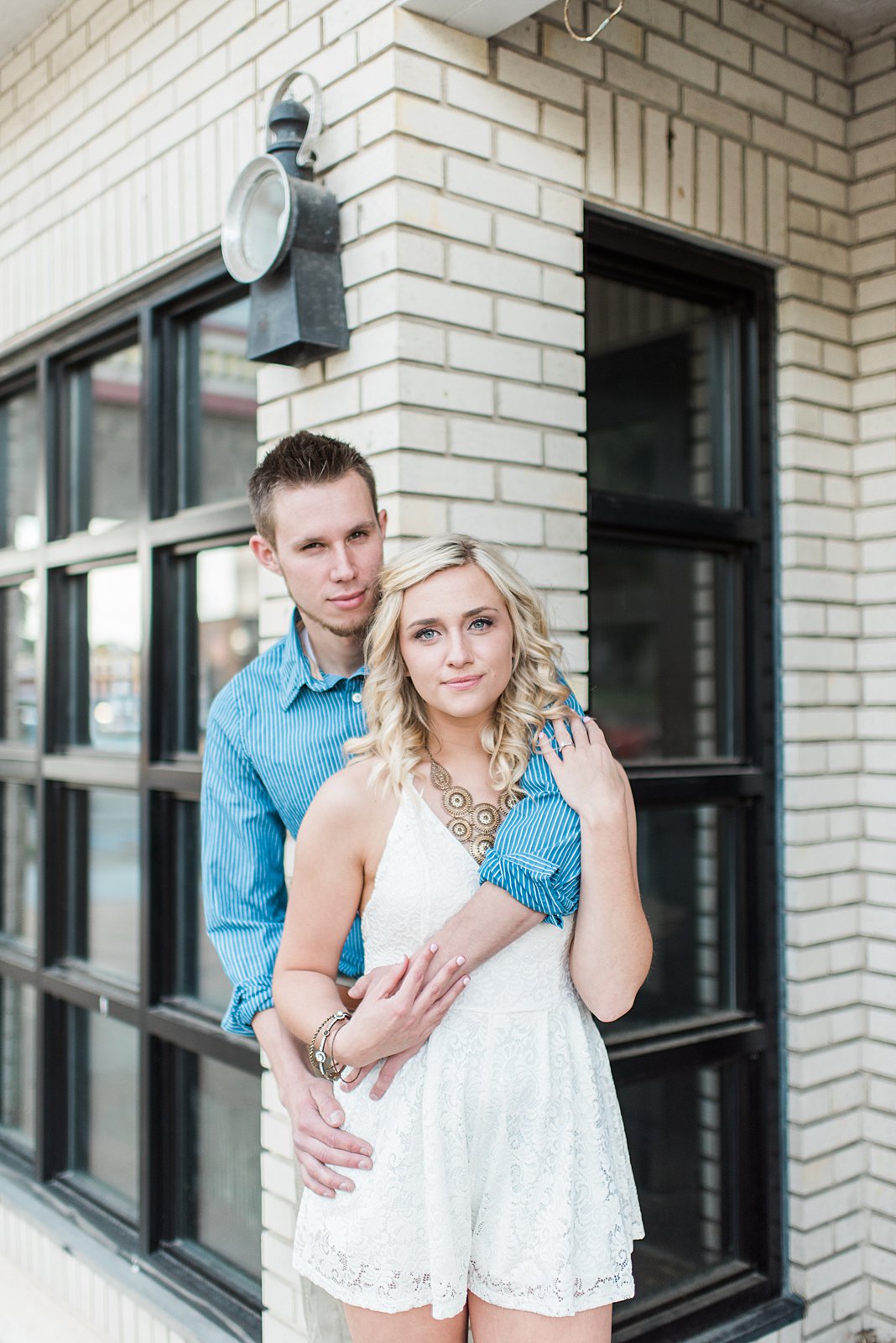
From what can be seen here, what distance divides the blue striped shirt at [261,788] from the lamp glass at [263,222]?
832 mm

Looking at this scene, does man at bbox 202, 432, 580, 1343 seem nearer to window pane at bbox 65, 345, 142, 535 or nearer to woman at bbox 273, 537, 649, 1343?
woman at bbox 273, 537, 649, 1343

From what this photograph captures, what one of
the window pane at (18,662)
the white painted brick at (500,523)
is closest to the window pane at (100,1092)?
the window pane at (18,662)

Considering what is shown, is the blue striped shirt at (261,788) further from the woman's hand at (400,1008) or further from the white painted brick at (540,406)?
the white painted brick at (540,406)

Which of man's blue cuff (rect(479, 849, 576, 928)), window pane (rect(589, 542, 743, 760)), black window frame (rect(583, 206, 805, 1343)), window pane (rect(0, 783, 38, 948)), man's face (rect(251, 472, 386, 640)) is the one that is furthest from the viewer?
window pane (rect(0, 783, 38, 948))

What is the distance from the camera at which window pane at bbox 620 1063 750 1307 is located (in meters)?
2.95

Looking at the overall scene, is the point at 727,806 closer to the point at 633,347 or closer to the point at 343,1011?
the point at 343,1011

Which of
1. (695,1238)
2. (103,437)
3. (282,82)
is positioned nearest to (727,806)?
(695,1238)

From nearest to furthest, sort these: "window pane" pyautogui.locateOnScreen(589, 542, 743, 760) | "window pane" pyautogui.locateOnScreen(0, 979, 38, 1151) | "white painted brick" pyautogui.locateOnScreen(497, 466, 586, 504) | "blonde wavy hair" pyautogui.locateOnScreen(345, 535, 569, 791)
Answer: "blonde wavy hair" pyautogui.locateOnScreen(345, 535, 569, 791)
"white painted brick" pyautogui.locateOnScreen(497, 466, 586, 504)
"window pane" pyautogui.locateOnScreen(589, 542, 743, 760)
"window pane" pyautogui.locateOnScreen(0, 979, 38, 1151)

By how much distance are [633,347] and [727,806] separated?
2.30 metres

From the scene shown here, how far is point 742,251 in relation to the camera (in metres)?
2.88

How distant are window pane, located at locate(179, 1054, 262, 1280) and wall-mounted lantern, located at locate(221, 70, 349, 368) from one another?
6.03 feet

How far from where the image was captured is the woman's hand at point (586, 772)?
1604 millimetres

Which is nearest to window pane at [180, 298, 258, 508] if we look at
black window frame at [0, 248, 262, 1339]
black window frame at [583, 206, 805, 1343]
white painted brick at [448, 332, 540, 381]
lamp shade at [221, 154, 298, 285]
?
black window frame at [0, 248, 262, 1339]

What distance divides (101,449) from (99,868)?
1.35 m
